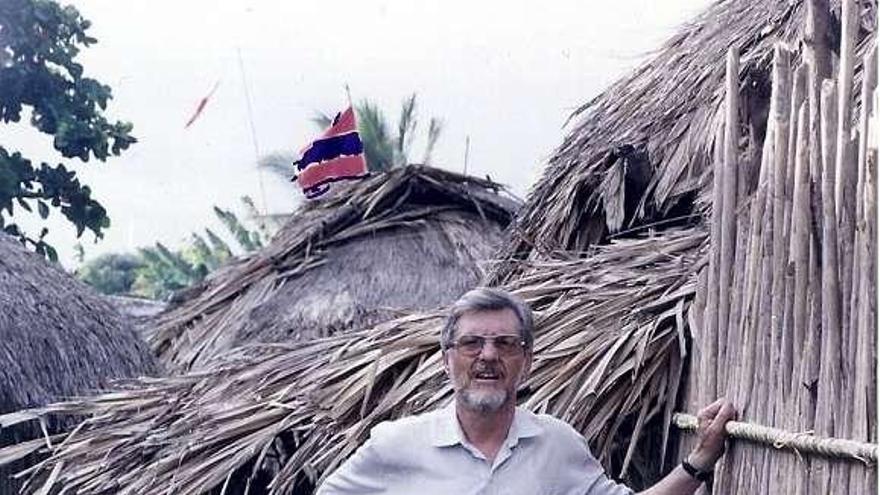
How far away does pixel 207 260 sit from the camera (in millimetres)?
27047

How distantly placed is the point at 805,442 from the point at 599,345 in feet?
3.43

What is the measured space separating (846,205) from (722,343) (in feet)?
2.07

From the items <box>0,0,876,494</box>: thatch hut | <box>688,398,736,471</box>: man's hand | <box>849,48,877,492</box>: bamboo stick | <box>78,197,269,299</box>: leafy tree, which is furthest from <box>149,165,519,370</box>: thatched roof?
<box>78,197,269,299</box>: leafy tree

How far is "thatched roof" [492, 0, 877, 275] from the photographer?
5.38 m

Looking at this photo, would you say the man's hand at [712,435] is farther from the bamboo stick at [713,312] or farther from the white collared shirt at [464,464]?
the white collared shirt at [464,464]

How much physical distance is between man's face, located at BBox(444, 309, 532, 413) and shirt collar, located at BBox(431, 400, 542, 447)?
0.08m

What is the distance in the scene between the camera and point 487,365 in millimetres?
A: 3148

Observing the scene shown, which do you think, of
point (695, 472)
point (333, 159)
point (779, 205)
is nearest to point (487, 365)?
point (695, 472)

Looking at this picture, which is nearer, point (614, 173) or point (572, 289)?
point (572, 289)

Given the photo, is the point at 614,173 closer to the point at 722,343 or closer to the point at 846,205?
the point at 722,343

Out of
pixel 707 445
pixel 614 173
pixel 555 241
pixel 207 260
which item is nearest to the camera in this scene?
pixel 707 445

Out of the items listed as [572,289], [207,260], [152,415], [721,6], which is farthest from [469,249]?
[207,260]

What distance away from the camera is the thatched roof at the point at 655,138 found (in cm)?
538

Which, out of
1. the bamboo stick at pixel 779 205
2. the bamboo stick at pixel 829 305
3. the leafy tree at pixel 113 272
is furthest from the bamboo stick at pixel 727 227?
the leafy tree at pixel 113 272
